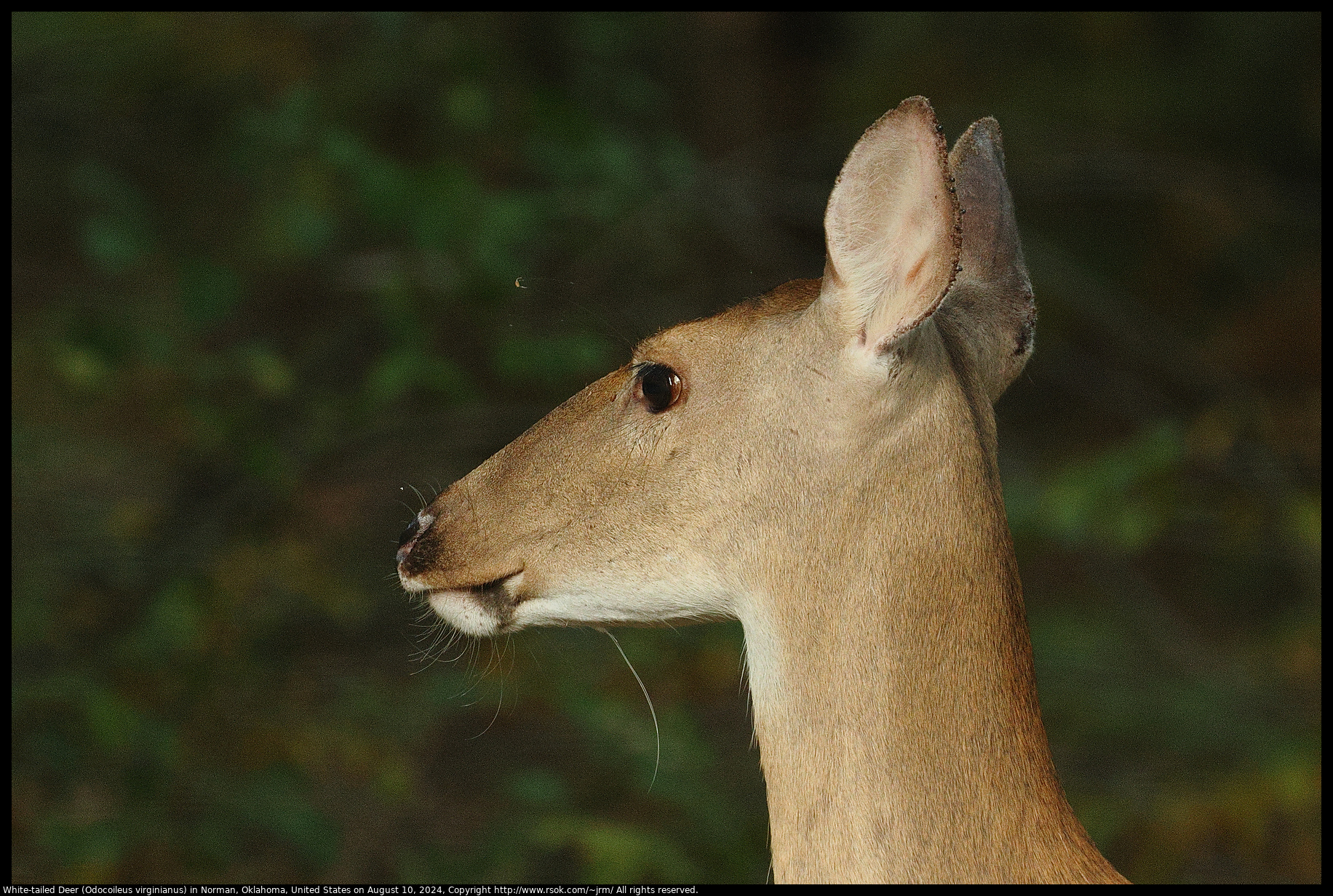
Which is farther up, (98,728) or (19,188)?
(19,188)

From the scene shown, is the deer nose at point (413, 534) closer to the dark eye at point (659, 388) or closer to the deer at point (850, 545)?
the deer at point (850, 545)

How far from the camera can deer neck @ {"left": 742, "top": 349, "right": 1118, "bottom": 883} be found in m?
2.21

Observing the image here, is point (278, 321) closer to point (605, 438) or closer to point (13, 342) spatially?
point (13, 342)

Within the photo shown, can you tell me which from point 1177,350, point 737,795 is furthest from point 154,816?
point 1177,350

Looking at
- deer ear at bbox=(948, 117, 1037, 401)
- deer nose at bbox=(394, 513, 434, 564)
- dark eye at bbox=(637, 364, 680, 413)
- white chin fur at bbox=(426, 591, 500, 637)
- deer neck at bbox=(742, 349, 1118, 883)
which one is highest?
deer ear at bbox=(948, 117, 1037, 401)

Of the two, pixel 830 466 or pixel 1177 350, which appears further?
pixel 1177 350

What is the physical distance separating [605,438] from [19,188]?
3.98 m

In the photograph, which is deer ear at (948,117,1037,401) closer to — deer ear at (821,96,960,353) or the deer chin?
deer ear at (821,96,960,353)

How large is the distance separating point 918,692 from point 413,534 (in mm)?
1071

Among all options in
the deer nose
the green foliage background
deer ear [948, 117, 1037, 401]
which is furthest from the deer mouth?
the green foliage background

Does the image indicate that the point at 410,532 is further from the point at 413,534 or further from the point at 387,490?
the point at 387,490

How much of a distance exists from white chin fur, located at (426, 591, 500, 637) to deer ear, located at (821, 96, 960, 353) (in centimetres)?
92

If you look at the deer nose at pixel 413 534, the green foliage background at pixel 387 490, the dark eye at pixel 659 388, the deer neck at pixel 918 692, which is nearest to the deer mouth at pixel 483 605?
the deer nose at pixel 413 534
